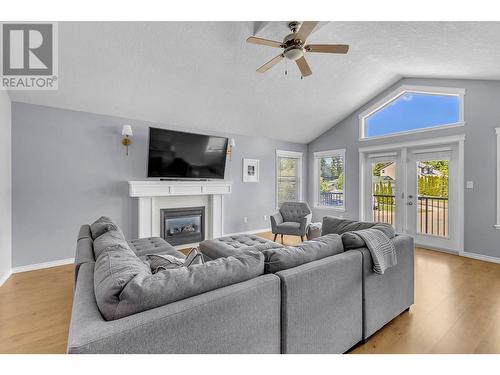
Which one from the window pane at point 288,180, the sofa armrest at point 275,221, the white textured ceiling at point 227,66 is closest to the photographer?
the white textured ceiling at point 227,66

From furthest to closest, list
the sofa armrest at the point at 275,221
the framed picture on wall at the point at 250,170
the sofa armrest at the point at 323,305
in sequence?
the framed picture on wall at the point at 250,170 < the sofa armrest at the point at 275,221 < the sofa armrest at the point at 323,305

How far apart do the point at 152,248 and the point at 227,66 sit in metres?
2.71

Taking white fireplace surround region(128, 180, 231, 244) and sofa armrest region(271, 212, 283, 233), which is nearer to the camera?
white fireplace surround region(128, 180, 231, 244)

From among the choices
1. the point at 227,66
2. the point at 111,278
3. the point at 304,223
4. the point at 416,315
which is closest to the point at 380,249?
the point at 416,315

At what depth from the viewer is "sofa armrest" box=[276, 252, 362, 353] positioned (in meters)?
1.39

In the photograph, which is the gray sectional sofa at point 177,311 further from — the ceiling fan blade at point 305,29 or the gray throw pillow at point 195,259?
the ceiling fan blade at point 305,29

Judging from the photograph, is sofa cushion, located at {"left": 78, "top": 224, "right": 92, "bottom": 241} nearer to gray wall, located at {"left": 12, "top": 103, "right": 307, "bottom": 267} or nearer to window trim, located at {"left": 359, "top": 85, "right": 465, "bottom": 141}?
gray wall, located at {"left": 12, "top": 103, "right": 307, "bottom": 267}

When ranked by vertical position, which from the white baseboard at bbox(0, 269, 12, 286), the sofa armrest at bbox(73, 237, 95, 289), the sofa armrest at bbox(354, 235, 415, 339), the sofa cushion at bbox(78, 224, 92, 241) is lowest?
the white baseboard at bbox(0, 269, 12, 286)

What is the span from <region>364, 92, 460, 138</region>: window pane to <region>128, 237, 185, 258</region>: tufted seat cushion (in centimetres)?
488

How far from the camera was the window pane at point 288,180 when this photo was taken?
6504 mm

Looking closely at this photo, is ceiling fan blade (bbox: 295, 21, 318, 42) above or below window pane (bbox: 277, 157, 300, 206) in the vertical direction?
above

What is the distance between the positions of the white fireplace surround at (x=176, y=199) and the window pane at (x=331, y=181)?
9.43 ft

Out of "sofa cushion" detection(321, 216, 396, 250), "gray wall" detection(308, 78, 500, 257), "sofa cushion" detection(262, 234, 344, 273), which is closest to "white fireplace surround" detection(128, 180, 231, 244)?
"sofa cushion" detection(321, 216, 396, 250)

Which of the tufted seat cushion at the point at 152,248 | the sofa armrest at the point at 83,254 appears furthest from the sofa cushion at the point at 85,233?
the tufted seat cushion at the point at 152,248
